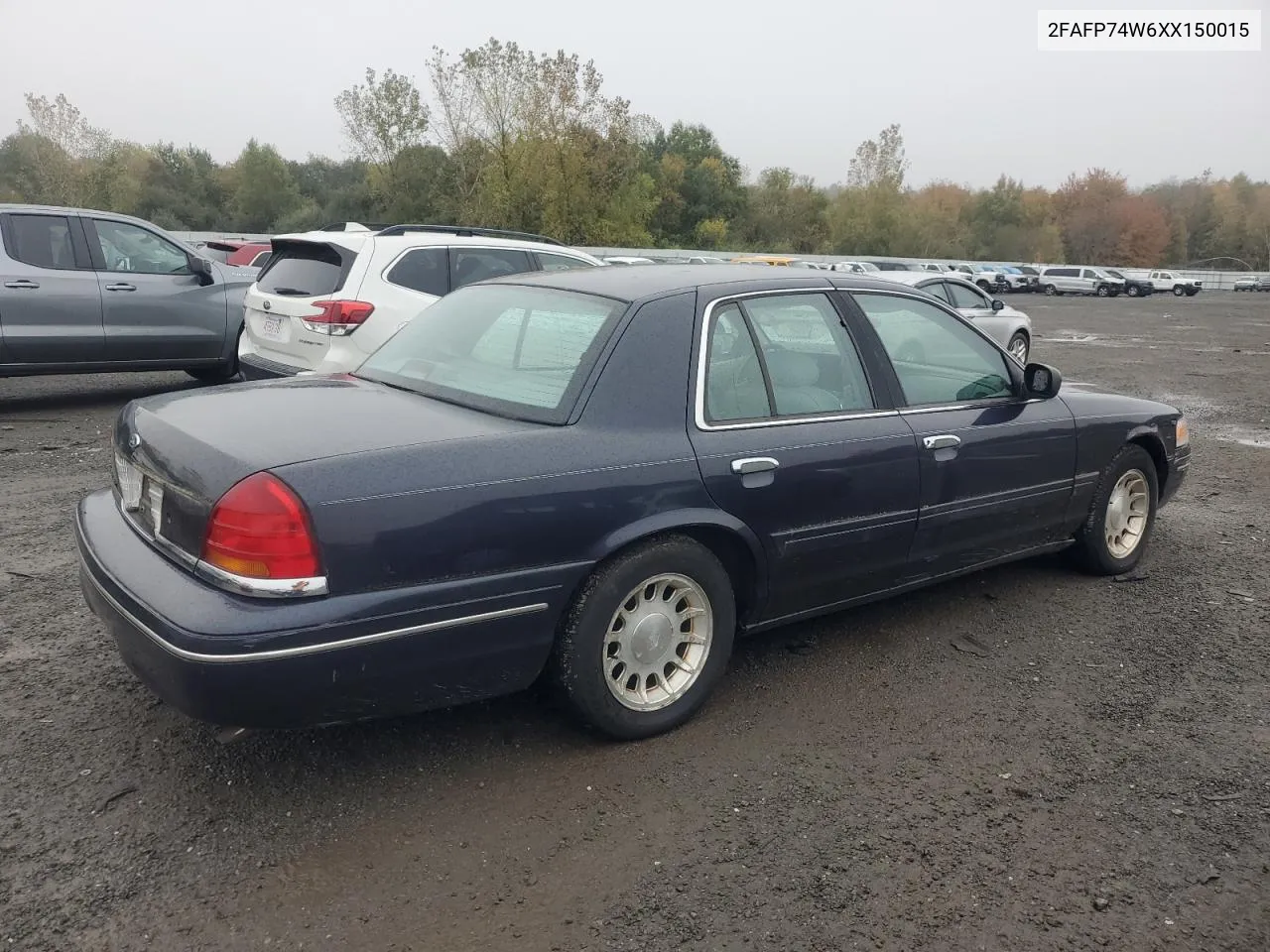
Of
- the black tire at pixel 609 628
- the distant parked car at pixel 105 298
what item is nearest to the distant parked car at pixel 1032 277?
the distant parked car at pixel 105 298

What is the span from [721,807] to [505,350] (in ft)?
5.77

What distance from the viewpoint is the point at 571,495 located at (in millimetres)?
2973

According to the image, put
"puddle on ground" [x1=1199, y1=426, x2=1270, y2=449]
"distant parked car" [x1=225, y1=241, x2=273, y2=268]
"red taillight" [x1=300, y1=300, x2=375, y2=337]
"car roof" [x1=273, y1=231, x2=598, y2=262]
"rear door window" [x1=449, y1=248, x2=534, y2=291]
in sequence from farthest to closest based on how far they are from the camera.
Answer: "distant parked car" [x1=225, y1=241, x2=273, y2=268] → "puddle on ground" [x1=1199, y1=426, x2=1270, y2=449] → "rear door window" [x1=449, y1=248, x2=534, y2=291] → "car roof" [x1=273, y1=231, x2=598, y2=262] → "red taillight" [x1=300, y1=300, x2=375, y2=337]

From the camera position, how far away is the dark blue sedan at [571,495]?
264 centimetres

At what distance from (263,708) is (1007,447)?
318 cm

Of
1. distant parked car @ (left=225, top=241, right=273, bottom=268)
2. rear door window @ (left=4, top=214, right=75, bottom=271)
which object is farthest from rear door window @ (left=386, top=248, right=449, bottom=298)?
distant parked car @ (left=225, top=241, right=273, bottom=268)

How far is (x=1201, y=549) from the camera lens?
5656mm

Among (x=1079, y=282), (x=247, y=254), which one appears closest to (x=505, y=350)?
(x=247, y=254)

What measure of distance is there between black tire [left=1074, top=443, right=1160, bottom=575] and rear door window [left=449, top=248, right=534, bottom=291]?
453 centimetres

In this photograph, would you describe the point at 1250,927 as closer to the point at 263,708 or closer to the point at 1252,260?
the point at 263,708

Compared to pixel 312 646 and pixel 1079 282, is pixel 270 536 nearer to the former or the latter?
pixel 312 646

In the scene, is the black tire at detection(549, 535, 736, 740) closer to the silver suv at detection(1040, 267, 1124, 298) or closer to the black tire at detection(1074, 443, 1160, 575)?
the black tire at detection(1074, 443, 1160, 575)

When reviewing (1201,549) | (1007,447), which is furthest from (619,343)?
(1201,549)

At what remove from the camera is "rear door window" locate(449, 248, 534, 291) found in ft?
25.8
